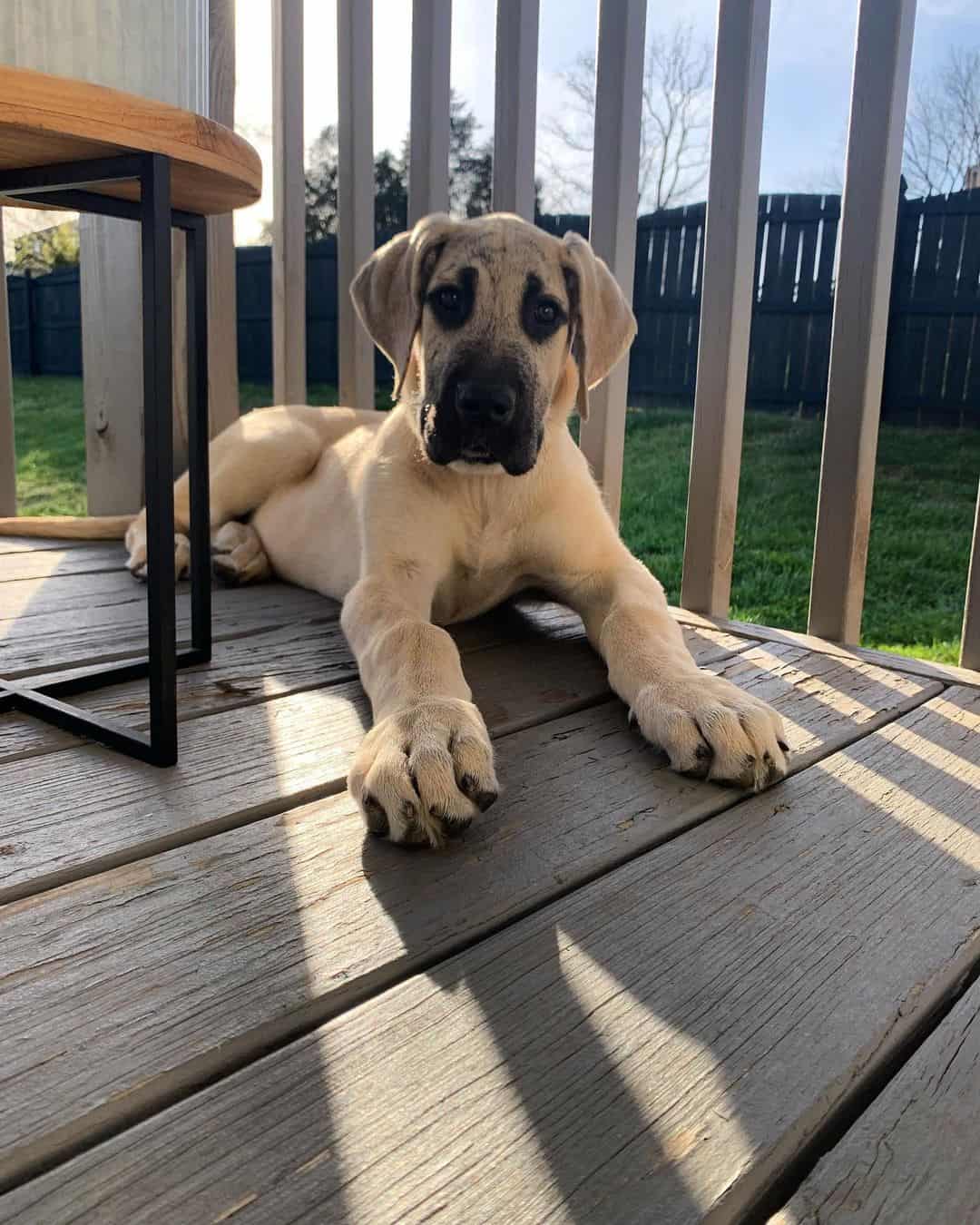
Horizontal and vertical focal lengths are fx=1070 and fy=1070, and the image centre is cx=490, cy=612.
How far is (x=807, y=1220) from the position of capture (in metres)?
0.90

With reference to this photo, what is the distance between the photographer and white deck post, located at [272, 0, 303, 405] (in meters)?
3.88

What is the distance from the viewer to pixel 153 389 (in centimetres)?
165

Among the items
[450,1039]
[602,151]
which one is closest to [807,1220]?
[450,1039]

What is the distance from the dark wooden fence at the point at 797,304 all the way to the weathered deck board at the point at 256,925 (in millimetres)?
6904

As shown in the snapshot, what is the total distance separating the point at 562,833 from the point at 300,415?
2454 mm

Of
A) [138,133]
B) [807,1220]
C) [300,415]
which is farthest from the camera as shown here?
[300,415]

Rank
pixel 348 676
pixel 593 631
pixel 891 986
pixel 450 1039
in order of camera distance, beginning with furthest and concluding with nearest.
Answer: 1. pixel 593 631
2. pixel 348 676
3. pixel 891 986
4. pixel 450 1039

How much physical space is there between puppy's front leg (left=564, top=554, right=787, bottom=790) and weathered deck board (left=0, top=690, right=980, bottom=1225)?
204 mm

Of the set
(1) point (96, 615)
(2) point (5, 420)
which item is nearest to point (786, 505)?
(2) point (5, 420)

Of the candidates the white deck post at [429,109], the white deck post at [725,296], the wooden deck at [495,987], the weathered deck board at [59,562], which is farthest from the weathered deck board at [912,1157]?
the white deck post at [429,109]

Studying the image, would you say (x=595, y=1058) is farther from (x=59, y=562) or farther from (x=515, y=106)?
(x=515, y=106)

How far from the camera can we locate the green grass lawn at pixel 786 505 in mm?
5673

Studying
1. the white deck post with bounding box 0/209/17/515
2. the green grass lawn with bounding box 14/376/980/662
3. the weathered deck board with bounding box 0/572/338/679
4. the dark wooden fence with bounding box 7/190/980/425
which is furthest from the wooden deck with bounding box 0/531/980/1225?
the dark wooden fence with bounding box 7/190/980/425

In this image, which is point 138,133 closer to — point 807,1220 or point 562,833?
point 562,833
